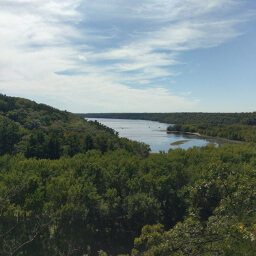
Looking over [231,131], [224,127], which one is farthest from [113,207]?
[224,127]

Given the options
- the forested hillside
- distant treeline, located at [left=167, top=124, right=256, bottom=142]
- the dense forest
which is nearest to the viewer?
the dense forest

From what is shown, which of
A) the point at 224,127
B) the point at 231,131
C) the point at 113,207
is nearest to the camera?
the point at 113,207

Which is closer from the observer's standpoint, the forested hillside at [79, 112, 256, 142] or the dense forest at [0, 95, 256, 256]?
the dense forest at [0, 95, 256, 256]

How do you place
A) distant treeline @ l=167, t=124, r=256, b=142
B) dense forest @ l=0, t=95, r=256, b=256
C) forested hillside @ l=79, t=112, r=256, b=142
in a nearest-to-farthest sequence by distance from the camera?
dense forest @ l=0, t=95, r=256, b=256, distant treeline @ l=167, t=124, r=256, b=142, forested hillside @ l=79, t=112, r=256, b=142

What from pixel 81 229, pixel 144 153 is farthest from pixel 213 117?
pixel 81 229

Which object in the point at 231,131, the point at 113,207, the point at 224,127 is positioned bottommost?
the point at 113,207

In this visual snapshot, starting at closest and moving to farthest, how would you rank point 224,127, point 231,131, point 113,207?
point 113,207 < point 231,131 < point 224,127

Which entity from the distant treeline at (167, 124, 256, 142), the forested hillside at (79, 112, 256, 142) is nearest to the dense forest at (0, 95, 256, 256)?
the distant treeline at (167, 124, 256, 142)

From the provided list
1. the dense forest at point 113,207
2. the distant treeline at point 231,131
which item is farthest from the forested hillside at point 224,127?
the dense forest at point 113,207

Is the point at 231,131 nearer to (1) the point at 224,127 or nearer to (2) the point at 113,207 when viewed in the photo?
(1) the point at 224,127

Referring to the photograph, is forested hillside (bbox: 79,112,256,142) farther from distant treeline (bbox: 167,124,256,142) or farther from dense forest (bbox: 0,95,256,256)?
dense forest (bbox: 0,95,256,256)

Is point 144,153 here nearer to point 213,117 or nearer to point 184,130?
point 184,130

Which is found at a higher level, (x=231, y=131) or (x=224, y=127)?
(x=224, y=127)

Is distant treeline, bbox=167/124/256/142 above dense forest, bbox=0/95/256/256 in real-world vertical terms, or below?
above
